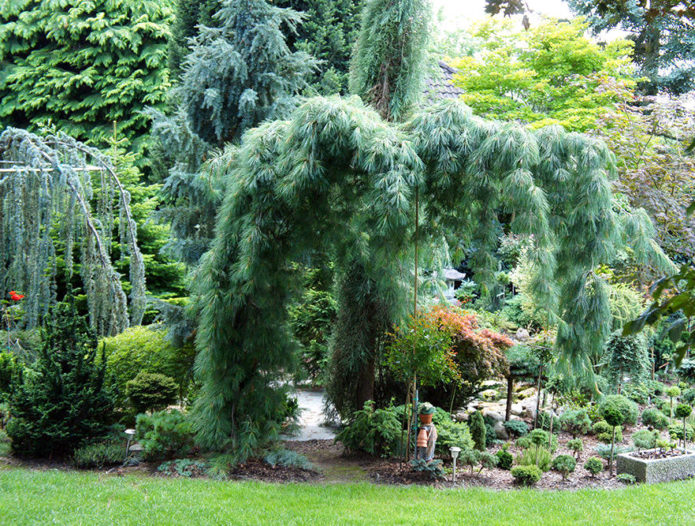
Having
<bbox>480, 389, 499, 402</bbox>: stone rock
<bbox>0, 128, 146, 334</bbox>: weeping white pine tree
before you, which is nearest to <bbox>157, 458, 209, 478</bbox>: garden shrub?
<bbox>0, 128, 146, 334</bbox>: weeping white pine tree

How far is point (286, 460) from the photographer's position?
629cm

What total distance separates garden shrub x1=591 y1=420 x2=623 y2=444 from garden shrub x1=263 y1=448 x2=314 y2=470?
4076 mm

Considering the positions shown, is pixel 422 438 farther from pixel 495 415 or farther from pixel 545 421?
pixel 545 421

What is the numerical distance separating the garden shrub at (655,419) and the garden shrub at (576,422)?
96cm

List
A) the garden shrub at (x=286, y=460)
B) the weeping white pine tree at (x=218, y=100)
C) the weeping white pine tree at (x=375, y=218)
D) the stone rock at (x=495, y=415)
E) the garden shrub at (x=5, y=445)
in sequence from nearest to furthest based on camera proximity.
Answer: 1. the weeping white pine tree at (x=375, y=218)
2. the garden shrub at (x=286, y=460)
3. the garden shrub at (x=5, y=445)
4. the stone rock at (x=495, y=415)
5. the weeping white pine tree at (x=218, y=100)

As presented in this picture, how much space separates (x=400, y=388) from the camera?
7.81m

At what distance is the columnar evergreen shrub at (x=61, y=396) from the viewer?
618 cm

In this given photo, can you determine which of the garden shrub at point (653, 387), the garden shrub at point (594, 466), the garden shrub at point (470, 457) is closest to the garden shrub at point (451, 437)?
the garden shrub at point (470, 457)

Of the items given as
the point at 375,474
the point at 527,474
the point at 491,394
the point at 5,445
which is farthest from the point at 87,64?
the point at 527,474

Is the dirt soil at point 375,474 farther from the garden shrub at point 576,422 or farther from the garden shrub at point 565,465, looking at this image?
the garden shrub at point 576,422

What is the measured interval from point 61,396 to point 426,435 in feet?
12.4

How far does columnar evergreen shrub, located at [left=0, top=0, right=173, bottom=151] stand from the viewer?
14.1m

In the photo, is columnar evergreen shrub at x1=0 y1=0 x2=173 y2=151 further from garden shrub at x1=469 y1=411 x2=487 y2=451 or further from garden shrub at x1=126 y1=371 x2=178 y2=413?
garden shrub at x1=469 y1=411 x2=487 y2=451

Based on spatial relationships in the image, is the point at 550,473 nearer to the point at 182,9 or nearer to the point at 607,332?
the point at 607,332
